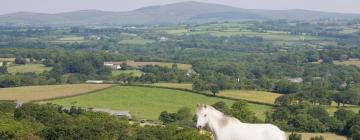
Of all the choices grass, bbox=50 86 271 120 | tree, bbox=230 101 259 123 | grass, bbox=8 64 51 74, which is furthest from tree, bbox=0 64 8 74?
tree, bbox=230 101 259 123

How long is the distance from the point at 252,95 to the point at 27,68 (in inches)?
3062

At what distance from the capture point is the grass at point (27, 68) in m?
156

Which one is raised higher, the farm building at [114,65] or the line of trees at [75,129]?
the line of trees at [75,129]

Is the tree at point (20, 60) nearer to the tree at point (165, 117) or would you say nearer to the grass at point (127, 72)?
the grass at point (127, 72)

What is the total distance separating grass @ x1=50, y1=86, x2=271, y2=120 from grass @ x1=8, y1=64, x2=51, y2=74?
55682mm

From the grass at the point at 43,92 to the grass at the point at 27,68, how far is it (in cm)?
4154

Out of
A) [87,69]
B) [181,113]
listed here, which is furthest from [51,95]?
[87,69]

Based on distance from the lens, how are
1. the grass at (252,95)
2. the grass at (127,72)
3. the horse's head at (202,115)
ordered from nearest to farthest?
the horse's head at (202,115), the grass at (252,95), the grass at (127,72)

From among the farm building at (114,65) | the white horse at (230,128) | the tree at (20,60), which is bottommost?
the farm building at (114,65)

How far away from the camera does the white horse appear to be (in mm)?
19000

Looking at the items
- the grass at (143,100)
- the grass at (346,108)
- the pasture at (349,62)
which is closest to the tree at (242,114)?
the grass at (143,100)

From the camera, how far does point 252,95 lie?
338 ft

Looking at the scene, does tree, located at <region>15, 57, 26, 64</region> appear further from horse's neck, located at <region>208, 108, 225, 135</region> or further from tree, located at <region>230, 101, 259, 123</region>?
horse's neck, located at <region>208, 108, 225, 135</region>

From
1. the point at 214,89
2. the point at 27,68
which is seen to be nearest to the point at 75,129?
the point at 214,89
